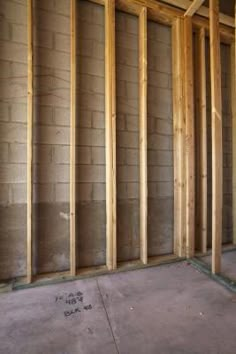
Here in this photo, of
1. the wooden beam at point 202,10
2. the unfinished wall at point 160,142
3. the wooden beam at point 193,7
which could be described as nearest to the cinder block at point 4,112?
the unfinished wall at point 160,142

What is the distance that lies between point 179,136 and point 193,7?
1.51m

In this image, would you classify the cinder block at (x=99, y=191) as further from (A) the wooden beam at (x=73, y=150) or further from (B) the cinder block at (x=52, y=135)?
(B) the cinder block at (x=52, y=135)

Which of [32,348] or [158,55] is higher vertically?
[158,55]

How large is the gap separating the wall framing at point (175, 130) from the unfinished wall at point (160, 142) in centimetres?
8

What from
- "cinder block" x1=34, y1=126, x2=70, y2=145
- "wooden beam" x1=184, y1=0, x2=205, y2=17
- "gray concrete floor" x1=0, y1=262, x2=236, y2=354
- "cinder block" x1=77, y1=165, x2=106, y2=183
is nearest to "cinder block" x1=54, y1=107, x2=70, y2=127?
"cinder block" x1=34, y1=126, x2=70, y2=145

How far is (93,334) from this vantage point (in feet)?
4.81

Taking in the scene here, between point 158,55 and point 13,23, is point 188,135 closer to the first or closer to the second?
point 158,55

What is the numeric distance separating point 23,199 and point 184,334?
→ 181cm

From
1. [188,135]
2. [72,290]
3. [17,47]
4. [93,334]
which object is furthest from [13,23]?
[93,334]

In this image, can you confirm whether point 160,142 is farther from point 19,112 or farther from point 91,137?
point 19,112

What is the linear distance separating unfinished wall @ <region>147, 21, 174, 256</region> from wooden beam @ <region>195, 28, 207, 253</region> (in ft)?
1.29

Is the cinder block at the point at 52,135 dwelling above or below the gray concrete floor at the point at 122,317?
above

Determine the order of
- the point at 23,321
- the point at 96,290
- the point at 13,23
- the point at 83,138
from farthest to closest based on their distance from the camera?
the point at 83,138, the point at 13,23, the point at 96,290, the point at 23,321

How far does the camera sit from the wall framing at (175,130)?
2.27 meters
